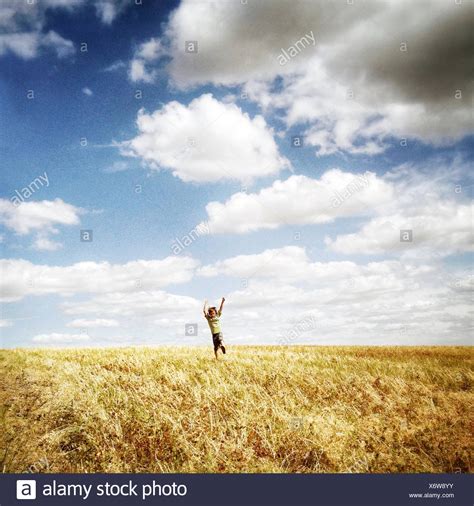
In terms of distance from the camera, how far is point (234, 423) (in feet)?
21.0

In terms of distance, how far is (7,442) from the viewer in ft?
19.8

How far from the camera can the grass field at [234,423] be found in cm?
552

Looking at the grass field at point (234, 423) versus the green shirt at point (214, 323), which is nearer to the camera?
the grass field at point (234, 423)

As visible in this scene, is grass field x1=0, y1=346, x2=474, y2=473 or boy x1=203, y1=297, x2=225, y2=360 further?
boy x1=203, y1=297, x2=225, y2=360

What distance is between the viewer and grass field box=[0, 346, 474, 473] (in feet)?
18.1
